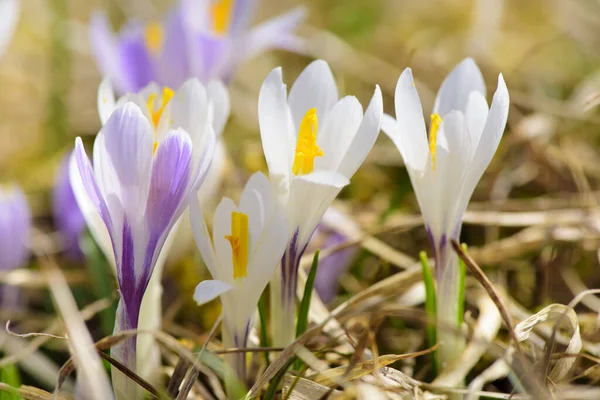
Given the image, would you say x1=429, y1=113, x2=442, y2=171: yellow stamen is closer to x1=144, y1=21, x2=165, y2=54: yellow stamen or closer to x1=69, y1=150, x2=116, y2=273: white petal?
x1=69, y1=150, x2=116, y2=273: white petal

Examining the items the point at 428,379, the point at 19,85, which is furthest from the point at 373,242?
the point at 19,85

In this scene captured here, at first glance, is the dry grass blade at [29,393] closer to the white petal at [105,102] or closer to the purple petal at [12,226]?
the white petal at [105,102]

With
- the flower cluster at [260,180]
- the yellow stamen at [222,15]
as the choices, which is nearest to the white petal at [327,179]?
the flower cluster at [260,180]

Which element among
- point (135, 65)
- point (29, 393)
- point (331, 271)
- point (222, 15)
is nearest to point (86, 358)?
point (29, 393)

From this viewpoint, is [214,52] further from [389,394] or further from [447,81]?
[389,394]

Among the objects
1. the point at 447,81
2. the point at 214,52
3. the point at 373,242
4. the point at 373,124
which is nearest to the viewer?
the point at 373,124

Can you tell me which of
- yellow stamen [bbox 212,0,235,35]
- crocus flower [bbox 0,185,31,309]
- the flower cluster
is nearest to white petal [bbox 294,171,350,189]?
the flower cluster
